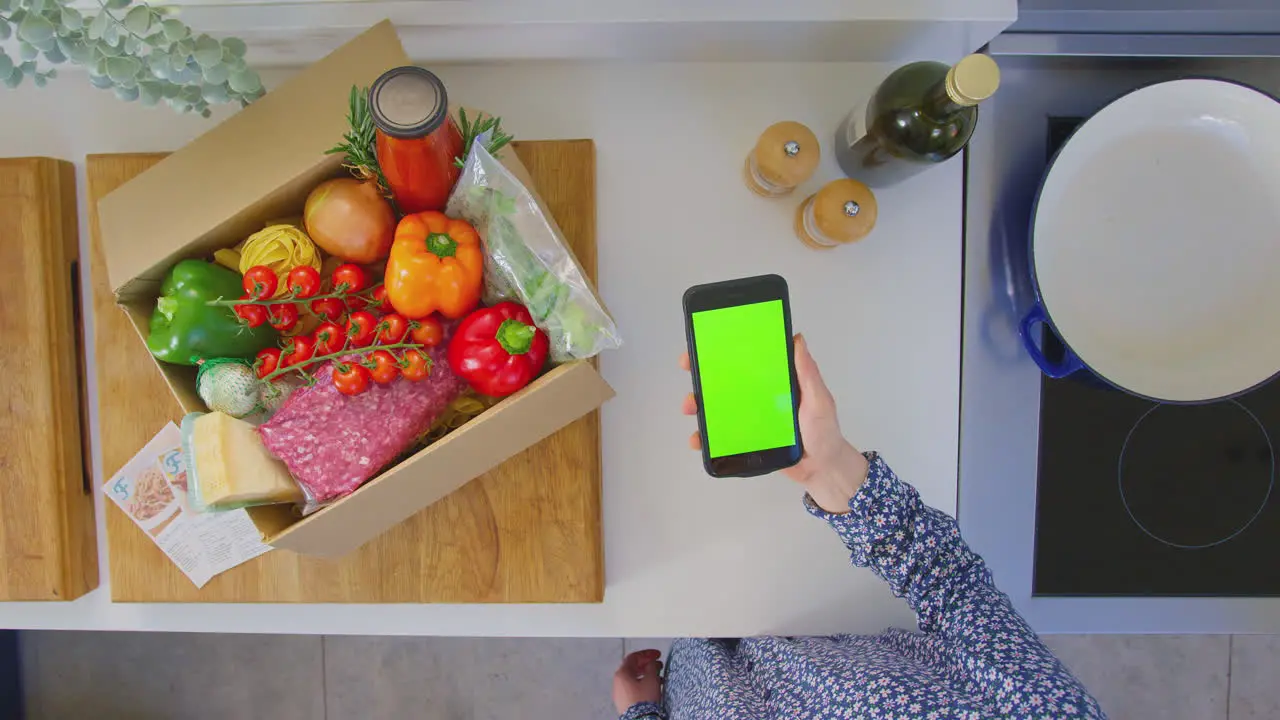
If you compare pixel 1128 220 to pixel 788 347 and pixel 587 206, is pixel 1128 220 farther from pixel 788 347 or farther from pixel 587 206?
pixel 587 206

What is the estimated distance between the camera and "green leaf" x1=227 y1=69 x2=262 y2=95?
0.68m

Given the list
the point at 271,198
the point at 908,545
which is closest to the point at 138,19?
the point at 271,198

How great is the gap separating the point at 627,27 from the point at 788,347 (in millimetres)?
362

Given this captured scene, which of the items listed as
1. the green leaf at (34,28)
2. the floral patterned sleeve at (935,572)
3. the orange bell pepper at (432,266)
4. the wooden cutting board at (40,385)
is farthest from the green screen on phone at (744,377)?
the wooden cutting board at (40,385)

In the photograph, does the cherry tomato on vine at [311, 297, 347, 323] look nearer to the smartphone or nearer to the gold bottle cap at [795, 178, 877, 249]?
the smartphone

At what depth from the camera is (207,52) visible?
0.63m

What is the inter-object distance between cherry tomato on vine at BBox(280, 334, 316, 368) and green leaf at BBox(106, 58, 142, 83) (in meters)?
0.27

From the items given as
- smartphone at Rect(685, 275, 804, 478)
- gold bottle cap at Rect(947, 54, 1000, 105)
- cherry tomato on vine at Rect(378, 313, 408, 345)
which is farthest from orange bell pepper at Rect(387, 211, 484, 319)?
gold bottle cap at Rect(947, 54, 1000, 105)

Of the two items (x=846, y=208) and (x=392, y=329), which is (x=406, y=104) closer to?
(x=392, y=329)

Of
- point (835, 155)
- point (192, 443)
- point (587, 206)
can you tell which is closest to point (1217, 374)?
point (835, 155)

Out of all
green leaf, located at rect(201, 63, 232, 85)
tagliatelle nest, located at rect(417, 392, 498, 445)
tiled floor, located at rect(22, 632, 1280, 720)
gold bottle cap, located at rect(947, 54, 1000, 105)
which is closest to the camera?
gold bottle cap, located at rect(947, 54, 1000, 105)

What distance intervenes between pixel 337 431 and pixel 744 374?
0.40 m

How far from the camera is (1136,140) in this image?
769 mm

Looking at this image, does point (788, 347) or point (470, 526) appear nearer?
point (788, 347)
